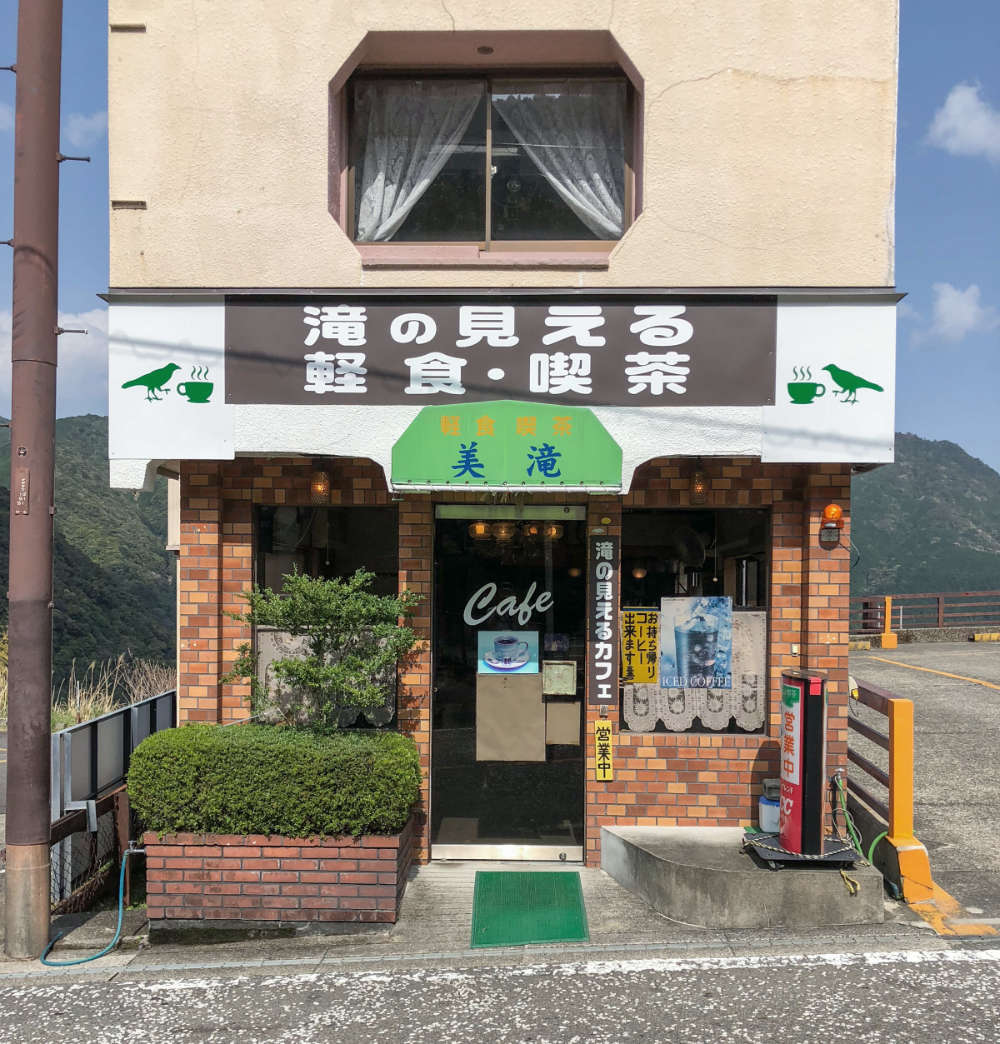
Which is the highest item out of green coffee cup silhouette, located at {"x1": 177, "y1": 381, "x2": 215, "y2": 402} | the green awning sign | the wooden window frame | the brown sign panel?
the wooden window frame

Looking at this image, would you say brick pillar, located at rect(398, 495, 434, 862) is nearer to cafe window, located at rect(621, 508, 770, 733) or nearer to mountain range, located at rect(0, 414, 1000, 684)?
cafe window, located at rect(621, 508, 770, 733)

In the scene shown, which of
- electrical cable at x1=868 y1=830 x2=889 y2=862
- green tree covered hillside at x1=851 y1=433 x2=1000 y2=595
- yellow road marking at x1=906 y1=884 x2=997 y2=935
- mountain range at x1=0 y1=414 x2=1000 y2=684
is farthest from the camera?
green tree covered hillside at x1=851 y1=433 x2=1000 y2=595

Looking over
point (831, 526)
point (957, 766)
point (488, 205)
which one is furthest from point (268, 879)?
point (957, 766)

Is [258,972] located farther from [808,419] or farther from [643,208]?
[643,208]

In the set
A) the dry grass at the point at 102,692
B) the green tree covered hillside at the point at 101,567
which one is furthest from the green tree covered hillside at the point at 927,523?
the dry grass at the point at 102,692

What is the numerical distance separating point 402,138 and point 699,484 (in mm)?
3822

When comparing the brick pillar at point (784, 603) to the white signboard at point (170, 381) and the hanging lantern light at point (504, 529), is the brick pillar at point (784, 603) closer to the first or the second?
the hanging lantern light at point (504, 529)

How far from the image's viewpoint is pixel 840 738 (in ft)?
21.8

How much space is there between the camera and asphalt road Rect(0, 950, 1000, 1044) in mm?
4430

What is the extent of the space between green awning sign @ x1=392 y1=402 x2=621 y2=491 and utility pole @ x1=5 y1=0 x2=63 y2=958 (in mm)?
2350

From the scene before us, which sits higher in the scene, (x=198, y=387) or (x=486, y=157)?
(x=486, y=157)

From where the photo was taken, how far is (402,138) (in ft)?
23.9

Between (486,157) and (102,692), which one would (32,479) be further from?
(102,692)

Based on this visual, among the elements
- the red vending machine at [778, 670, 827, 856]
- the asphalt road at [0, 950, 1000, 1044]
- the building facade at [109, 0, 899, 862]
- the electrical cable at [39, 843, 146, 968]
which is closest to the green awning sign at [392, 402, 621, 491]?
the building facade at [109, 0, 899, 862]
